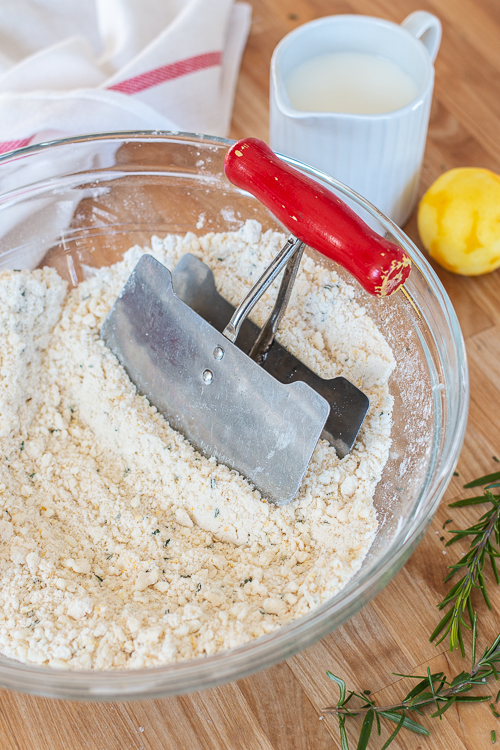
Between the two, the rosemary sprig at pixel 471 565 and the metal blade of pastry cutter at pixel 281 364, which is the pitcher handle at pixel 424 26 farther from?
the rosemary sprig at pixel 471 565

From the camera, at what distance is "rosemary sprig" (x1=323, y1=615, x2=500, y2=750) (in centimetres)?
61

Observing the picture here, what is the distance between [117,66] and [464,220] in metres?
0.56

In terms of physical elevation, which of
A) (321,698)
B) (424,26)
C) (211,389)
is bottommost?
(321,698)

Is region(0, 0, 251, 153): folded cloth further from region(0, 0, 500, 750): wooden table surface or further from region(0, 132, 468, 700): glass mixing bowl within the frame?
region(0, 0, 500, 750): wooden table surface

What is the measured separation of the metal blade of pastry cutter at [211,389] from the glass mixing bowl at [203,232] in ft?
0.33

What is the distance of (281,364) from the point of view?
2.46 ft

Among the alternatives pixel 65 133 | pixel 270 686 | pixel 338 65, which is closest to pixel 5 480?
pixel 270 686

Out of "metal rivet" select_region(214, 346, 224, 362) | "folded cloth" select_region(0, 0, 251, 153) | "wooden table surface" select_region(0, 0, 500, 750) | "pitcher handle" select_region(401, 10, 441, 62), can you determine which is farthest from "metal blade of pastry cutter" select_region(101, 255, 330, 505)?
"pitcher handle" select_region(401, 10, 441, 62)

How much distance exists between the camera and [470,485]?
2.47ft

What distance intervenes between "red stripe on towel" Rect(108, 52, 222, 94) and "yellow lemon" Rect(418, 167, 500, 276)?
0.39 meters

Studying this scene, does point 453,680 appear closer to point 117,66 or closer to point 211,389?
point 211,389

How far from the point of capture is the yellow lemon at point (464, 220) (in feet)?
2.73

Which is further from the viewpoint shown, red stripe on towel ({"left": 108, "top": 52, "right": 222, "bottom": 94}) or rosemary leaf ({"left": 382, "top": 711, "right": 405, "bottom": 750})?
red stripe on towel ({"left": 108, "top": 52, "right": 222, "bottom": 94})

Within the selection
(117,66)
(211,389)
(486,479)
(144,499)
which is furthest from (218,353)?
(117,66)
